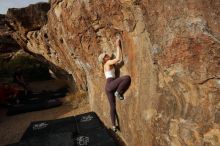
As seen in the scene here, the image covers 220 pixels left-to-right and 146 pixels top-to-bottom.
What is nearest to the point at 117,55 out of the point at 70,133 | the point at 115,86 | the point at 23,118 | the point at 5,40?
the point at 115,86

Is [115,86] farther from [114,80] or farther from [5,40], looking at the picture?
[5,40]

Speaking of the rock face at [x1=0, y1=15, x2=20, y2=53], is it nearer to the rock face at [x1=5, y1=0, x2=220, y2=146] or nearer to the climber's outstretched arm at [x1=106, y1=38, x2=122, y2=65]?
the rock face at [x1=5, y1=0, x2=220, y2=146]

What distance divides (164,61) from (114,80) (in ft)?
7.32

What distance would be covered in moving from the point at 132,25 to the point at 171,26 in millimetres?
1409

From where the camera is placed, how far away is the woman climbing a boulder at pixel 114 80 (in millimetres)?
6770

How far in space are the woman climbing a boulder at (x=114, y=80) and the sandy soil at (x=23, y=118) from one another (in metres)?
4.00

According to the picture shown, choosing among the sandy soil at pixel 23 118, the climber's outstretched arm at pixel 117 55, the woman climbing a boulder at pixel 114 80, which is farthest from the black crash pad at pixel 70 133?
the climber's outstretched arm at pixel 117 55

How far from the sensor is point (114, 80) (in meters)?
7.03

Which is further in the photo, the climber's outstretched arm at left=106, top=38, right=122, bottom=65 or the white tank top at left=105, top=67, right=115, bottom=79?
the white tank top at left=105, top=67, right=115, bottom=79

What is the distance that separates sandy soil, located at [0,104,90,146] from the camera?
10.1m

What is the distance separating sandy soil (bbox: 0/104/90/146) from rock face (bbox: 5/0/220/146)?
4200 millimetres

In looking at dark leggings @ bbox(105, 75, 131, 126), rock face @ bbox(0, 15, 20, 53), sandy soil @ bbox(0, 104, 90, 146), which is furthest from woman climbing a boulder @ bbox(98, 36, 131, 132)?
rock face @ bbox(0, 15, 20, 53)

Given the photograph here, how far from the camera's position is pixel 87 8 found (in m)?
7.50

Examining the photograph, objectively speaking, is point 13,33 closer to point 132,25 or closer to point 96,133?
point 96,133
